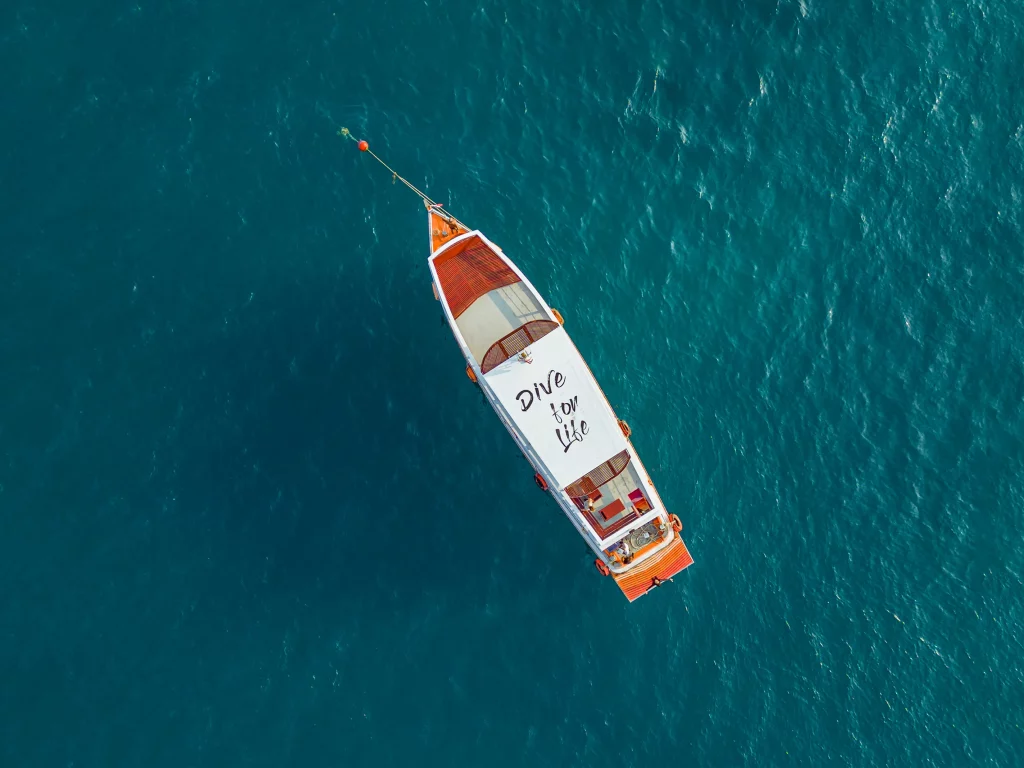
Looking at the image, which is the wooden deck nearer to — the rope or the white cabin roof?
the white cabin roof

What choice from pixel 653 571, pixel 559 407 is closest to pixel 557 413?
pixel 559 407

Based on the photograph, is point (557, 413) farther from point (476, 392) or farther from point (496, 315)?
point (496, 315)

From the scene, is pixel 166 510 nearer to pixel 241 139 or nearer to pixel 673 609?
pixel 241 139

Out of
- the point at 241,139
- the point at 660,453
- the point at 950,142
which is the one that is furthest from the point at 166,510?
the point at 950,142

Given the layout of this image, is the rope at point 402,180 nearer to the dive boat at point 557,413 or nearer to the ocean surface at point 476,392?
the ocean surface at point 476,392

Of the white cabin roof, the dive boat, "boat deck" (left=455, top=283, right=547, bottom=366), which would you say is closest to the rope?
the dive boat
